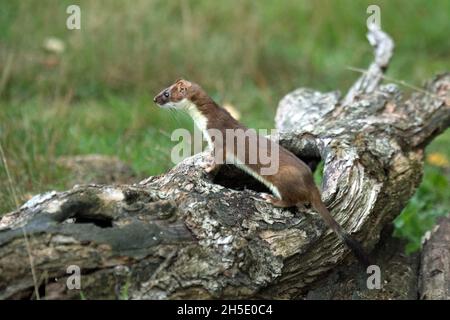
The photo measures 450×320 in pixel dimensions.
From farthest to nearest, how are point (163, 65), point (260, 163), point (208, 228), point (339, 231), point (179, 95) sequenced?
point (163, 65), point (179, 95), point (260, 163), point (339, 231), point (208, 228)

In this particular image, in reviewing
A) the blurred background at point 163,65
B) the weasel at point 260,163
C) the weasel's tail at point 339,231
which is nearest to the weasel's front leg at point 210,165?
the weasel at point 260,163

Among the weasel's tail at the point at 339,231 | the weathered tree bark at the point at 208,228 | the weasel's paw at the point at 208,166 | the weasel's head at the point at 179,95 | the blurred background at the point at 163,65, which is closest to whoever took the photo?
the weathered tree bark at the point at 208,228

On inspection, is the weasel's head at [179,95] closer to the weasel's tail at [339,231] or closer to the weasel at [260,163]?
the weasel at [260,163]

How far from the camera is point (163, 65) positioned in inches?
309

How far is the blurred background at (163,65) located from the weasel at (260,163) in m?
0.80

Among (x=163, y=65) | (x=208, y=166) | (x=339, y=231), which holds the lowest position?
(x=339, y=231)

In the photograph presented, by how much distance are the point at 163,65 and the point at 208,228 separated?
15.0 ft

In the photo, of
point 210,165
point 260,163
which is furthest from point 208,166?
point 260,163

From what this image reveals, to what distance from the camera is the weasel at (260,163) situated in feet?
12.4

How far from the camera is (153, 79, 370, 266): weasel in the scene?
12.4 feet

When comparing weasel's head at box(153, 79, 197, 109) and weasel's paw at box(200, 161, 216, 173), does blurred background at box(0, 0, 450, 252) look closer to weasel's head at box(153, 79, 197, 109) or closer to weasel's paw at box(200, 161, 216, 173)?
weasel's head at box(153, 79, 197, 109)

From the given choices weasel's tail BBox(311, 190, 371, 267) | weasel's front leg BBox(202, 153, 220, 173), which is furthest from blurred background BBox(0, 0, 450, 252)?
weasel's tail BBox(311, 190, 371, 267)

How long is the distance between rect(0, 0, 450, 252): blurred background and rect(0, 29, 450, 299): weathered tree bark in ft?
3.18

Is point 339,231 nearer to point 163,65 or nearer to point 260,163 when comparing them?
point 260,163
